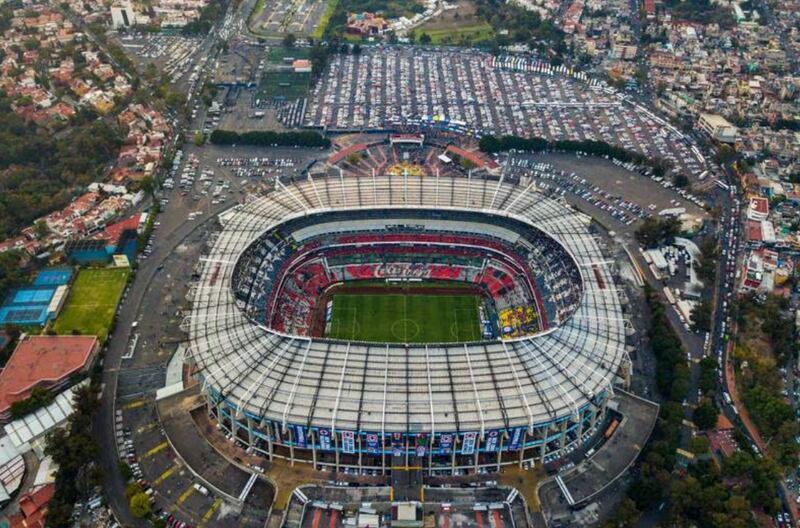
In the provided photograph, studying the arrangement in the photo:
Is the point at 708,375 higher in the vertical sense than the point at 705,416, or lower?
higher

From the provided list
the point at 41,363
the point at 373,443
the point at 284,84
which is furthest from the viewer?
the point at 284,84

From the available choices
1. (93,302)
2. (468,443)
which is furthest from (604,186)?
(93,302)

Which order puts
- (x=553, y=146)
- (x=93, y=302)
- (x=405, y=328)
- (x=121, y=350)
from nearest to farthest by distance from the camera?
1. (x=121, y=350)
2. (x=405, y=328)
3. (x=93, y=302)
4. (x=553, y=146)

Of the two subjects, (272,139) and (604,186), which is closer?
(604,186)

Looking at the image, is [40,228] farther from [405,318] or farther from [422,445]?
[422,445]

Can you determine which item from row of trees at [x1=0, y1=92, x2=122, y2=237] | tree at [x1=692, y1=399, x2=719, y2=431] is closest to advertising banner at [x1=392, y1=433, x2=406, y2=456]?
tree at [x1=692, y1=399, x2=719, y2=431]

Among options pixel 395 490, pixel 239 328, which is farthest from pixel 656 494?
pixel 239 328

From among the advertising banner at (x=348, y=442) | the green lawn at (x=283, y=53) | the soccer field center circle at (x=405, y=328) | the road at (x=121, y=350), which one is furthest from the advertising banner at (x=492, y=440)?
the green lawn at (x=283, y=53)

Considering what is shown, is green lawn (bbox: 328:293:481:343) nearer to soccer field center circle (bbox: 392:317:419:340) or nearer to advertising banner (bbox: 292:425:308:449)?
soccer field center circle (bbox: 392:317:419:340)
